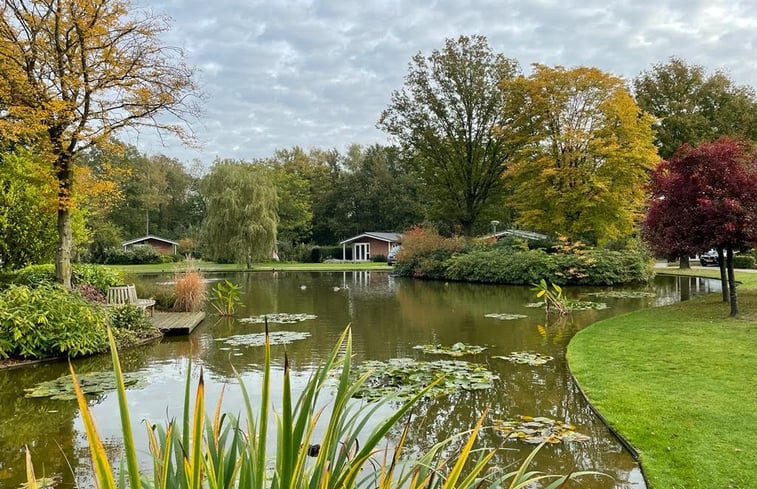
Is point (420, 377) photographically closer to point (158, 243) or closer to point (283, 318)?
point (283, 318)

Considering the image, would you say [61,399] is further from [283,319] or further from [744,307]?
[744,307]

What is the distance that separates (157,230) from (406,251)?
37095 mm

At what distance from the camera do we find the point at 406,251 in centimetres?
2730

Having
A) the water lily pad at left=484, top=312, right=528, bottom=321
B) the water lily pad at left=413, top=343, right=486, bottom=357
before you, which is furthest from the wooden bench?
the water lily pad at left=484, top=312, right=528, bottom=321

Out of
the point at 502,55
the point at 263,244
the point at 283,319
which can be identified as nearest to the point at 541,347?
the point at 283,319

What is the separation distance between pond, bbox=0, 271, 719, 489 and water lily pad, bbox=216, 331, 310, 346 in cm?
15

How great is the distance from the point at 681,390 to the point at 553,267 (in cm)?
1529

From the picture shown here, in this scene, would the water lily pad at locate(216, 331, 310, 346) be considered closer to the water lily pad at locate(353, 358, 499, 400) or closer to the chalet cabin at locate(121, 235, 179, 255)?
the water lily pad at locate(353, 358, 499, 400)

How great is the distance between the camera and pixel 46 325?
26.0 ft

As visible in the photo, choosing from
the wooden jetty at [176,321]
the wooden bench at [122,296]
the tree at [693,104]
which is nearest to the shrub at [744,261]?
the tree at [693,104]

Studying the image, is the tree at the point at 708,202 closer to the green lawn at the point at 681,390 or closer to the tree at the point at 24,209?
the green lawn at the point at 681,390

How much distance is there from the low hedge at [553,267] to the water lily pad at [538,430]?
1536cm

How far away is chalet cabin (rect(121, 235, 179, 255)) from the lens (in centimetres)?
4687

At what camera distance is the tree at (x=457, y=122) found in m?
28.6
